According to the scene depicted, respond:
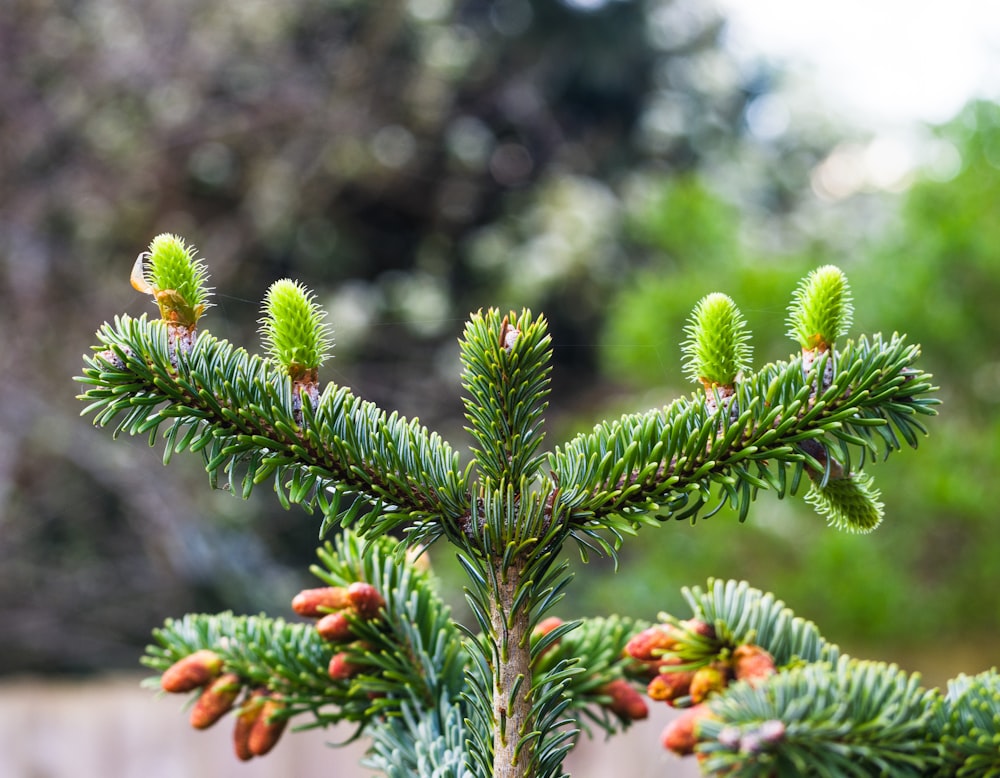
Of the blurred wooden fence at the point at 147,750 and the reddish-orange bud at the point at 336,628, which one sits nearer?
the reddish-orange bud at the point at 336,628

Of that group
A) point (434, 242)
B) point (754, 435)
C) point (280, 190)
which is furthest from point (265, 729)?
point (434, 242)

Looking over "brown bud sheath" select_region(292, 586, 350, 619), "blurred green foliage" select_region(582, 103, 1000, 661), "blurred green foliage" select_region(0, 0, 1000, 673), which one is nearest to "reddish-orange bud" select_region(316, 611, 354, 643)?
"brown bud sheath" select_region(292, 586, 350, 619)

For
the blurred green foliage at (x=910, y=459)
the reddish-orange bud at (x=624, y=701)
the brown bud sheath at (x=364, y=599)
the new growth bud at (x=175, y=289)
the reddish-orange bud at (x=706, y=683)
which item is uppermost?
the blurred green foliage at (x=910, y=459)

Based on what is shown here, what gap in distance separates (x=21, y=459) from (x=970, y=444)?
2.67 m

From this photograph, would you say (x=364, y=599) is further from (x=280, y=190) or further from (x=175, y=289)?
(x=280, y=190)

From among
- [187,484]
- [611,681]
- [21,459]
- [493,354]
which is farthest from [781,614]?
[21,459]

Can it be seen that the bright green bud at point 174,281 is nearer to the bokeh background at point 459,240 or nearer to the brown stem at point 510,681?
the brown stem at point 510,681

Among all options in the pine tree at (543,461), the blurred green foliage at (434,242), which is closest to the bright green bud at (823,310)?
the pine tree at (543,461)

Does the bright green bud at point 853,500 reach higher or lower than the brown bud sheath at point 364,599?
lower

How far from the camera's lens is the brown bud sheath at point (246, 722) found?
1.57 feet

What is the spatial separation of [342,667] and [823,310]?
274 millimetres

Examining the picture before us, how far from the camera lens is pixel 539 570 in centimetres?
37

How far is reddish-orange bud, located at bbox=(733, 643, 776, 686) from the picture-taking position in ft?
1.30

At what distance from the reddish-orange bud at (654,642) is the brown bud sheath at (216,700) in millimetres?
200
